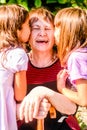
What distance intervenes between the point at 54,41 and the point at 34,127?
2.10 ft

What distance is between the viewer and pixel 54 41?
388cm

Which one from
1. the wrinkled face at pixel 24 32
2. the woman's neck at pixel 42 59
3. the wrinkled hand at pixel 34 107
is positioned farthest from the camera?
the woman's neck at pixel 42 59

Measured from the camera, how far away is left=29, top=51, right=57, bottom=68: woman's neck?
3.94 m

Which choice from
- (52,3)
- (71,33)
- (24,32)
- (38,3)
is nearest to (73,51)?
(71,33)

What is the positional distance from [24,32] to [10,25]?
0.41 feet

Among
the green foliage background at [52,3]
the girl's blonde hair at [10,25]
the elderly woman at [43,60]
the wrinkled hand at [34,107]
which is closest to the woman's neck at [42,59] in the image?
the elderly woman at [43,60]

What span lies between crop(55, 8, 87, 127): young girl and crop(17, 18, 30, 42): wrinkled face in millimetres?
204

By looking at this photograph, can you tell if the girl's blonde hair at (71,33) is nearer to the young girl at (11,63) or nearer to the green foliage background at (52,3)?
the young girl at (11,63)

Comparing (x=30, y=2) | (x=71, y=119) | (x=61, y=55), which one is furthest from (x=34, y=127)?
(x=30, y=2)

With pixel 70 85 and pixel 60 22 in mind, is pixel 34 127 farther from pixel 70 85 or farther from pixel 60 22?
pixel 60 22

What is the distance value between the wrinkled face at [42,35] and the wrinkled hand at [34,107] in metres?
0.54

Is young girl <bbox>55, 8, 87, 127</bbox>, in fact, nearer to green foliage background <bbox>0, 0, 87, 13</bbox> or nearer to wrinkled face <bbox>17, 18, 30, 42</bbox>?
wrinkled face <bbox>17, 18, 30, 42</bbox>

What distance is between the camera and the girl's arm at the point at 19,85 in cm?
352

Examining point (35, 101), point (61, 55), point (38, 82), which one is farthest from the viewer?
point (38, 82)
